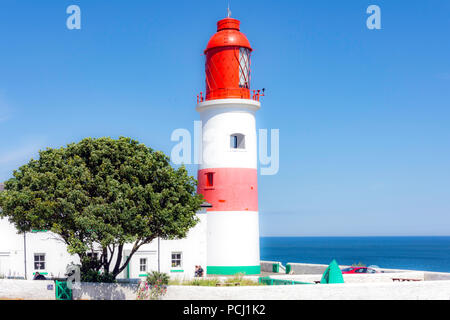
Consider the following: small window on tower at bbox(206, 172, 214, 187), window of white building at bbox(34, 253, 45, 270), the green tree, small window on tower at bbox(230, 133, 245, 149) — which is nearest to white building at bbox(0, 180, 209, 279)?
window of white building at bbox(34, 253, 45, 270)

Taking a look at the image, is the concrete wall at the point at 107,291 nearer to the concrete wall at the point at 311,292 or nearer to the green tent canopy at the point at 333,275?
the concrete wall at the point at 311,292

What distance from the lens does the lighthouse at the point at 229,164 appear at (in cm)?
3862

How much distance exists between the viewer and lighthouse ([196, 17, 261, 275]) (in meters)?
38.6

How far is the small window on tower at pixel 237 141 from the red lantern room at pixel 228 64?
103 inches

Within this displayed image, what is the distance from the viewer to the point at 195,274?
38.4 metres

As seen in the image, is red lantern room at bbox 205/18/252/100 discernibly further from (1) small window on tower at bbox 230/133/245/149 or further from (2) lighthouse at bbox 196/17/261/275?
(1) small window on tower at bbox 230/133/245/149

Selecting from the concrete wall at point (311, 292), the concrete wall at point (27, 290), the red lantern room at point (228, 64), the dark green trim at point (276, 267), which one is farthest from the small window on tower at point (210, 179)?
the concrete wall at point (27, 290)

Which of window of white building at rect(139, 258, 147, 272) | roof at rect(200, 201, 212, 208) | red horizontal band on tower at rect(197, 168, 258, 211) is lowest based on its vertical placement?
window of white building at rect(139, 258, 147, 272)

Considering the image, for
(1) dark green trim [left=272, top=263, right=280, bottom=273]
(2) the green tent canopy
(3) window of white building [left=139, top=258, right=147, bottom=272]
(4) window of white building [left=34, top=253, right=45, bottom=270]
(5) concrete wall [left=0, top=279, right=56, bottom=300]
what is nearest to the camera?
(2) the green tent canopy

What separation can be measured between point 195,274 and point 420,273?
1402 cm

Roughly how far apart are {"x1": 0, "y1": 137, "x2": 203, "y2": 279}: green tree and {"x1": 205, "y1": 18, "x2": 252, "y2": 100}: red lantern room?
922 centimetres

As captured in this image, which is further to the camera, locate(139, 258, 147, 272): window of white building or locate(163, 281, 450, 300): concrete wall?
locate(139, 258, 147, 272): window of white building
